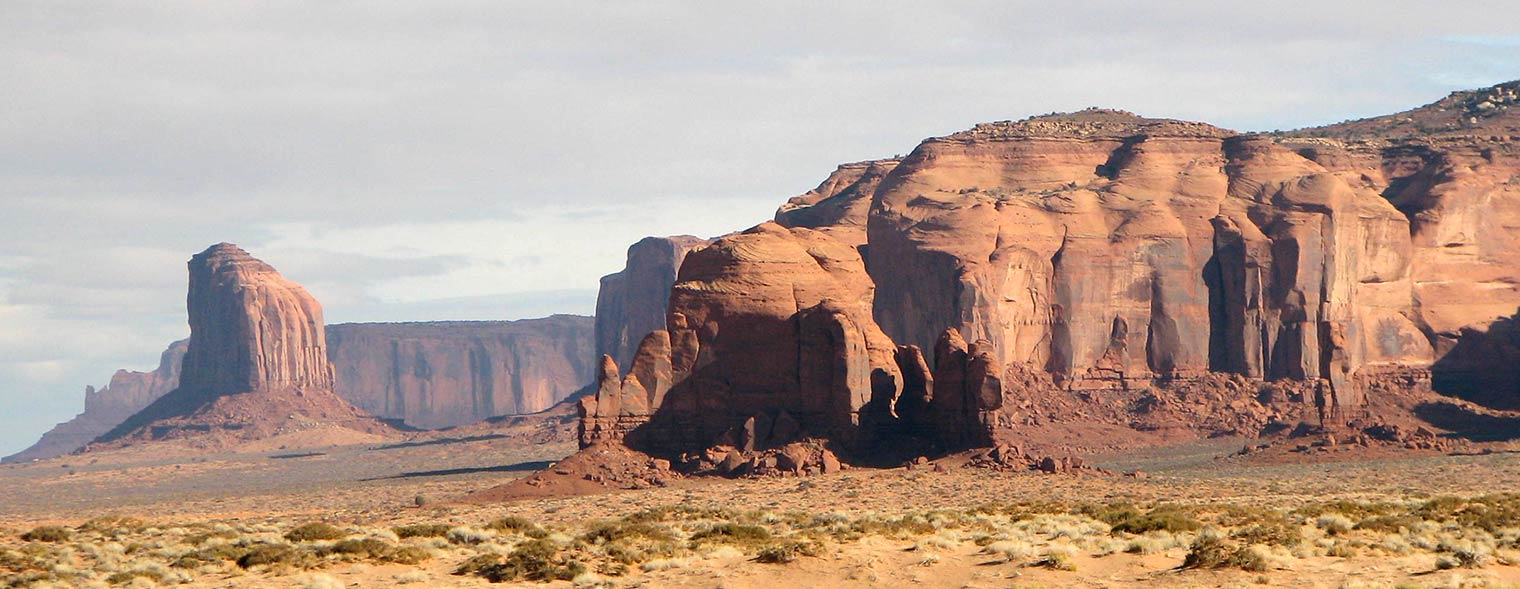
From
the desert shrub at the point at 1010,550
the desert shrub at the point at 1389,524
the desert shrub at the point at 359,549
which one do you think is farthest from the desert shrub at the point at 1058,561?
the desert shrub at the point at 359,549

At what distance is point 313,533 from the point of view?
4678 cm

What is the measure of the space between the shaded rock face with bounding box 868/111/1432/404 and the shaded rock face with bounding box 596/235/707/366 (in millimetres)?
62063

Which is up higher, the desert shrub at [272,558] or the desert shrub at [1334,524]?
the desert shrub at [272,558]

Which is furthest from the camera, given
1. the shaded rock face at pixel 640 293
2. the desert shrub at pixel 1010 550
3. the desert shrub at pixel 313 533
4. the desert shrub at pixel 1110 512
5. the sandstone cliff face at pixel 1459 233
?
the shaded rock face at pixel 640 293

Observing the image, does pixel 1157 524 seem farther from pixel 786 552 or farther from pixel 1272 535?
pixel 786 552

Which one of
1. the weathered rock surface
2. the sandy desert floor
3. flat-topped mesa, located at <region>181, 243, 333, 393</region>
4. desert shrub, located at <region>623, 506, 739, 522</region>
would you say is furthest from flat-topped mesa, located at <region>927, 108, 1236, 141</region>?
flat-topped mesa, located at <region>181, 243, 333, 393</region>

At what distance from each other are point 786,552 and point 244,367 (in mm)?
151232

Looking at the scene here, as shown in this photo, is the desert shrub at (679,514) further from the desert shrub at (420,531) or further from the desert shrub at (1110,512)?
the desert shrub at (1110,512)

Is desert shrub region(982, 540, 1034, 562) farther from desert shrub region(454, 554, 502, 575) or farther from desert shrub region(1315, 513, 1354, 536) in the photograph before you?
desert shrub region(454, 554, 502, 575)

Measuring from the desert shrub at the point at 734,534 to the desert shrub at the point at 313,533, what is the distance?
8217 mm

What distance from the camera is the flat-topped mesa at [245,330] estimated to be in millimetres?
183750

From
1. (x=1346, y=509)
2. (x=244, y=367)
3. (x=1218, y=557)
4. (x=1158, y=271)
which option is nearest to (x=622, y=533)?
(x=1218, y=557)

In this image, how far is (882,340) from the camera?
75438mm

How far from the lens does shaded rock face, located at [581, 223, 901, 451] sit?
72.9 meters
